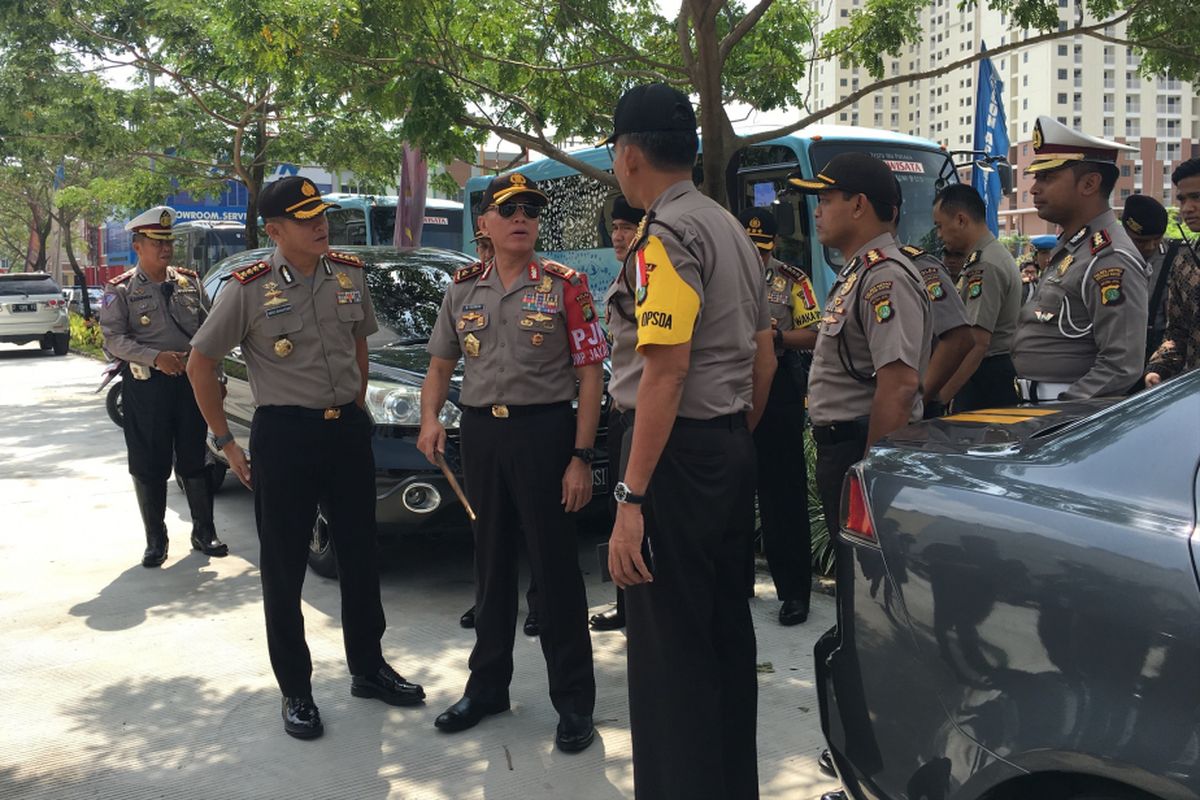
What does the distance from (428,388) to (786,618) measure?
1946 mm

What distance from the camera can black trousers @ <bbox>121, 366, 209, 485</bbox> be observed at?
580 cm

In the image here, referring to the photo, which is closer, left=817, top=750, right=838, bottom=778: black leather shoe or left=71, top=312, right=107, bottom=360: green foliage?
left=817, top=750, right=838, bottom=778: black leather shoe

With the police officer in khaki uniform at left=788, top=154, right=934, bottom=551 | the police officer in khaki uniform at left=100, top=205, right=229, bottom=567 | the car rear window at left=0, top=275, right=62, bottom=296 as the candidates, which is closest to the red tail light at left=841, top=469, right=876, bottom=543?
the police officer in khaki uniform at left=788, top=154, right=934, bottom=551

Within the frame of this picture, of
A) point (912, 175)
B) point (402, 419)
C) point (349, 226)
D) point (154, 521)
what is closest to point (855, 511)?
point (402, 419)

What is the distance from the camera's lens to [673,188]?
2.67 metres

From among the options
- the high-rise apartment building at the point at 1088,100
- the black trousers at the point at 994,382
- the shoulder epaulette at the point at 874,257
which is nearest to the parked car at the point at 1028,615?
the shoulder epaulette at the point at 874,257

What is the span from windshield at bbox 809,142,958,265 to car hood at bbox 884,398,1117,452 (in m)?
7.04

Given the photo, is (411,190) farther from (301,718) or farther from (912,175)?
(301,718)

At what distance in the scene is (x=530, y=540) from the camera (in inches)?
141

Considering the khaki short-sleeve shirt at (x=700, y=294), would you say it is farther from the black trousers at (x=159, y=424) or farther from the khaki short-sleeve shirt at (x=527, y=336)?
the black trousers at (x=159, y=424)

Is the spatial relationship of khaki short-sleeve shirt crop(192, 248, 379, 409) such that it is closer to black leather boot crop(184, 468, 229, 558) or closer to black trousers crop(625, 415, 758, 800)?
black trousers crop(625, 415, 758, 800)

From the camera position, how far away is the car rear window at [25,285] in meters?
21.4

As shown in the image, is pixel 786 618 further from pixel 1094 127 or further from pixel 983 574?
pixel 1094 127

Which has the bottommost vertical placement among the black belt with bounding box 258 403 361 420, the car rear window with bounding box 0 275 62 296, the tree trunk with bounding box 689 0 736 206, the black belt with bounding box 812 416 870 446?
the black belt with bounding box 812 416 870 446
